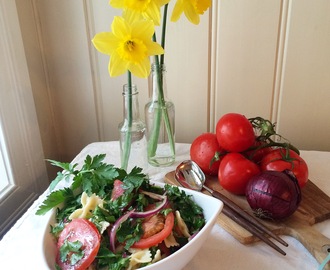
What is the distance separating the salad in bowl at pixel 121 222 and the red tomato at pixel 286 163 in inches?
7.6

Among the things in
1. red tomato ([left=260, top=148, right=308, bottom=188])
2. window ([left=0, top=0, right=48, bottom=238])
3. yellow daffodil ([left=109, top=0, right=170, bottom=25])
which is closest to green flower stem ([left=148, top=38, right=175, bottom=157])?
yellow daffodil ([left=109, top=0, right=170, bottom=25])

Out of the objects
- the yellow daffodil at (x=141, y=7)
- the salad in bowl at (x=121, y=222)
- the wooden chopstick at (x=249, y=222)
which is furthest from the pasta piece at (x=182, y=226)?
the yellow daffodil at (x=141, y=7)

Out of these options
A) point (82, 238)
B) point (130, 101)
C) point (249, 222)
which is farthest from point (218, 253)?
point (130, 101)

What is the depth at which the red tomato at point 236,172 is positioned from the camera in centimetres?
57

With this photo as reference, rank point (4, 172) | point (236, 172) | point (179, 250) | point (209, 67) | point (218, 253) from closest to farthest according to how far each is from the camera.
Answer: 1. point (179, 250)
2. point (218, 253)
3. point (236, 172)
4. point (4, 172)
5. point (209, 67)

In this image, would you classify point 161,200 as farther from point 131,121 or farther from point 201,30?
point 201,30

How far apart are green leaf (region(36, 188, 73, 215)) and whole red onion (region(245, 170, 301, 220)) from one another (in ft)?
0.96

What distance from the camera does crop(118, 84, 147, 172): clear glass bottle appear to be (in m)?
0.61

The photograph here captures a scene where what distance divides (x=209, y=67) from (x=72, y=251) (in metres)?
0.60

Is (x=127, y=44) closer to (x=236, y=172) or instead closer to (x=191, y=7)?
(x=191, y=7)

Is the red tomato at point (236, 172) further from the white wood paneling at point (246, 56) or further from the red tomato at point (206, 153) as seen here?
the white wood paneling at point (246, 56)

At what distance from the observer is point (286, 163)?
1.90 ft

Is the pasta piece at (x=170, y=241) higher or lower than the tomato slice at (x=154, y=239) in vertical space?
lower

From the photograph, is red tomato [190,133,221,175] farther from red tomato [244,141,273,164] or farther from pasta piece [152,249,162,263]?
pasta piece [152,249,162,263]
